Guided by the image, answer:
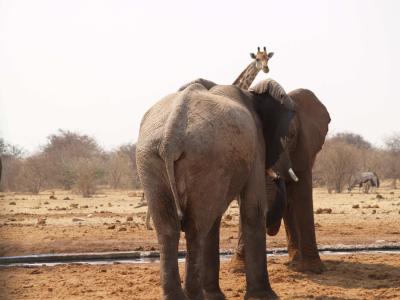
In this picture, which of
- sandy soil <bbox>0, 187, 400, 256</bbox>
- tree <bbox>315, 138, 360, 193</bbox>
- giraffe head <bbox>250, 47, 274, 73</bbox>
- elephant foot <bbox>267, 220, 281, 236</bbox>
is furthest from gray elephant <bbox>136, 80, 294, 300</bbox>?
tree <bbox>315, 138, 360, 193</bbox>

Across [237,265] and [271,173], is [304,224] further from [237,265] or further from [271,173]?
[271,173]

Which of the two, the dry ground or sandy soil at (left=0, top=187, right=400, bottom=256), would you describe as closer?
the dry ground

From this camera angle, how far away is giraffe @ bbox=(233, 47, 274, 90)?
1944 centimetres

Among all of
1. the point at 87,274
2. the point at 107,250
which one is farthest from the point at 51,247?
the point at 87,274

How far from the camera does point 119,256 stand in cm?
1148

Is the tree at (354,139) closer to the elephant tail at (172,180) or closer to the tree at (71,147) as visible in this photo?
the tree at (71,147)

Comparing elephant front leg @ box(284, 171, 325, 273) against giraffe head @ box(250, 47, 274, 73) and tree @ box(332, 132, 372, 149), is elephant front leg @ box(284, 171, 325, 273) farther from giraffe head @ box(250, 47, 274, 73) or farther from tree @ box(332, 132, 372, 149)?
tree @ box(332, 132, 372, 149)

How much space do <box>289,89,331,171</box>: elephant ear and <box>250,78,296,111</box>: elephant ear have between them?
1.61 metres

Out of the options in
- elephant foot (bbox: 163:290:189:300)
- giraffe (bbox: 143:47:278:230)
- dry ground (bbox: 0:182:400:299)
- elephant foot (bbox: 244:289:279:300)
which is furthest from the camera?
giraffe (bbox: 143:47:278:230)

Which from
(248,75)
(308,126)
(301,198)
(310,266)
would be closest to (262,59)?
(248,75)

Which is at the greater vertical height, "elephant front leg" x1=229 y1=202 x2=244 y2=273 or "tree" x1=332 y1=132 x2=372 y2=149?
"tree" x1=332 y1=132 x2=372 y2=149

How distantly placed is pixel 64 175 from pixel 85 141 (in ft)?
88.9

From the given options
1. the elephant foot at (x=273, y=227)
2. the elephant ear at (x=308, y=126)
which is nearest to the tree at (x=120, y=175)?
the elephant ear at (x=308, y=126)

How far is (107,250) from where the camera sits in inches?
483
